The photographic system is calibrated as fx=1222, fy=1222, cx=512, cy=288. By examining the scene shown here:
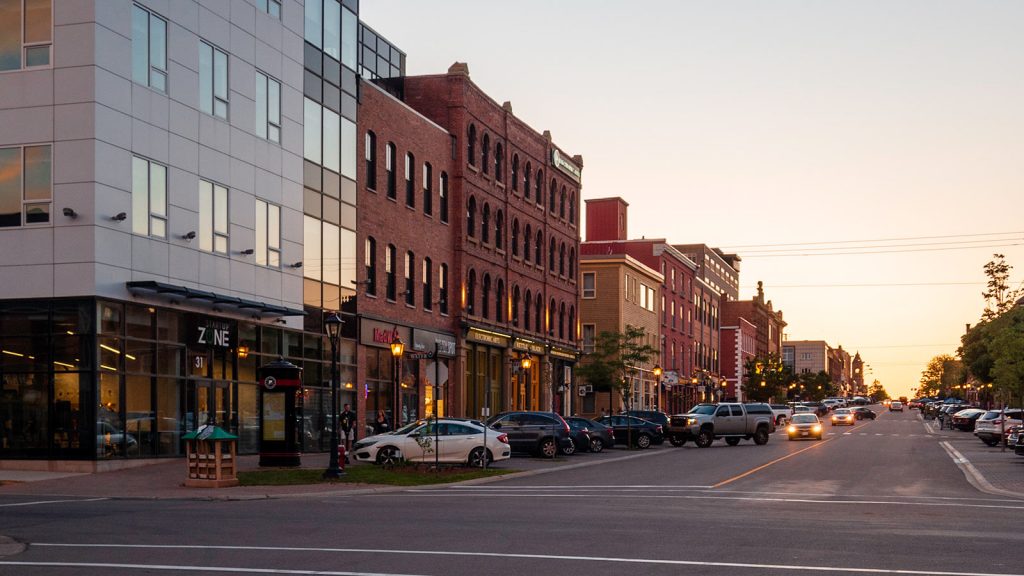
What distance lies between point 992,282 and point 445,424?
69.7 meters

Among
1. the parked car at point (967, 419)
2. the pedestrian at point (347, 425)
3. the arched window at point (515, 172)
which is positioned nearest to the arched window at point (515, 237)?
the arched window at point (515, 172)

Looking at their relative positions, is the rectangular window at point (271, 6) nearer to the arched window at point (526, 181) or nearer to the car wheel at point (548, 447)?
the car wheel at point (548, 447)

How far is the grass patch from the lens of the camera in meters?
29.4

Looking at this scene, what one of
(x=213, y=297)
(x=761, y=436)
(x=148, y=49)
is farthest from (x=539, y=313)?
(x=148, y=49)

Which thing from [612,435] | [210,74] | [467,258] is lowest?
[612,435]

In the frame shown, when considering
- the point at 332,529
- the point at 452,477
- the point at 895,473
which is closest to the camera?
the point at 332,529

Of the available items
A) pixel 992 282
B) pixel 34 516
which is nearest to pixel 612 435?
pixel 34 516

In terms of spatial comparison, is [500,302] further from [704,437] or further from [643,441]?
[704,437]

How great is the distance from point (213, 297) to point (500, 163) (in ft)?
97.9

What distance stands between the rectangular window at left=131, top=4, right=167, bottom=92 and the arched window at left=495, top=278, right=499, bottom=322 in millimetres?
30476

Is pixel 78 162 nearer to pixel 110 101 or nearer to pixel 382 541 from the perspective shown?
pixel 110 101

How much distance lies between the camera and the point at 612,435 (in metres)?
52.8

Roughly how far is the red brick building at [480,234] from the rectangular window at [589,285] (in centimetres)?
790

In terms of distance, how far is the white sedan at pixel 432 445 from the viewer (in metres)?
35.9
